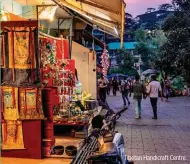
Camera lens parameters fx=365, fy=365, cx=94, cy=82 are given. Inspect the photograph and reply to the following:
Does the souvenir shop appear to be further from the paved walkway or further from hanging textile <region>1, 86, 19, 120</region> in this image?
the paved walkway

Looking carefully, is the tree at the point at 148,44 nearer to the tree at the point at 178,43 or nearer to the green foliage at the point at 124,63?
the green foliage at the point at 124,63

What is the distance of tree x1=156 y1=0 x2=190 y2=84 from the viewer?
2753 centimetres

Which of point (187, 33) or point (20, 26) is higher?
point (187, 33)

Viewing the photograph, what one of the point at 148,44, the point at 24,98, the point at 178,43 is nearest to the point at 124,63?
the point at 148,44

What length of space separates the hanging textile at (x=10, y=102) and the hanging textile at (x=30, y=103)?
10 cm

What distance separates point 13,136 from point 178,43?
2319 centimetres

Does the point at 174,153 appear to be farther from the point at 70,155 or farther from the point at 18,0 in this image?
the point at 18,0

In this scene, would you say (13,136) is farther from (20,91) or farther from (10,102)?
(20,91)

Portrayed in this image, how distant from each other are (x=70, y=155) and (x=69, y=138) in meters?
2.75

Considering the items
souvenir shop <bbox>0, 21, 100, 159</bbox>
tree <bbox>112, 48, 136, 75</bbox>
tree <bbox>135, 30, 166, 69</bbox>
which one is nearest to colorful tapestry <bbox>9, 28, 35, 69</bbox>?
souvenir shop <bbox>0, 21, 100, 159</bbox>

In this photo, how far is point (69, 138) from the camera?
33.7 ft

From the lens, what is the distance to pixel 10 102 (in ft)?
24.0

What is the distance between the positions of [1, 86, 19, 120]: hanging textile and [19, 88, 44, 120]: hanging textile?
100 mm

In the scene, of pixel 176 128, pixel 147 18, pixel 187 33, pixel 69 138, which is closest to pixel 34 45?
pixel 69 138
